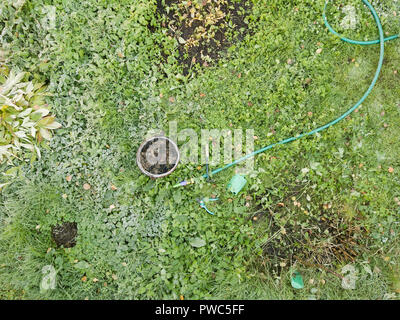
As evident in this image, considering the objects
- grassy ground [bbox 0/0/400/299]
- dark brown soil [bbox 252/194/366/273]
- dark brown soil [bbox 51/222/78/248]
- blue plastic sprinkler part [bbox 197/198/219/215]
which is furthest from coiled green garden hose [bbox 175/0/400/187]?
dark brown soil [bbox 51/222/78/248]

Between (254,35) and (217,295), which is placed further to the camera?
(254,35)

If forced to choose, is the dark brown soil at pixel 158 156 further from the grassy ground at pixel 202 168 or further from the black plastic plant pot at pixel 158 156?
the grassy ground at pixel 202 168

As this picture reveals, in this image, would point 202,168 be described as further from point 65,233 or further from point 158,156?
point 65,233

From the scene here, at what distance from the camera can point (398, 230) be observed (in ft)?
11.0

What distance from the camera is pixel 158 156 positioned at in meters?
3.34

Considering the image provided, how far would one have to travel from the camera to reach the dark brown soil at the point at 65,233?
3336 millimetres

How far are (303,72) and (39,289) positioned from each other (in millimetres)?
3862

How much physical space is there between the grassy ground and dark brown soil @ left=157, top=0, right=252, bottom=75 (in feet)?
0.32

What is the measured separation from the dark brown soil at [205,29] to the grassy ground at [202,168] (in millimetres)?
97

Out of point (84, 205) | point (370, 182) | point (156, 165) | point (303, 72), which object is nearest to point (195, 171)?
point (156, 165)

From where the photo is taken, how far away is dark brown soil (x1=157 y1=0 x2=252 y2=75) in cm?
345

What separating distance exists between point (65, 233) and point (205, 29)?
9.35ft

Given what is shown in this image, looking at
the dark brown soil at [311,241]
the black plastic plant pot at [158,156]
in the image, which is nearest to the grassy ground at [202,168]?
the dark brown soil at [311,241]
